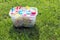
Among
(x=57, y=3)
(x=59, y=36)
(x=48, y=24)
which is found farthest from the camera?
(x=57, y=3)

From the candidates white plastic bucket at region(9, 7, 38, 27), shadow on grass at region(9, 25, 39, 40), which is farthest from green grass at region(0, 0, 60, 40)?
white plastic bucket at region(9, 7, 38, 27)

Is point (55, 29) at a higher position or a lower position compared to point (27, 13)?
lower

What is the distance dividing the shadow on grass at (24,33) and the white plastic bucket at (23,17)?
0.24 ft

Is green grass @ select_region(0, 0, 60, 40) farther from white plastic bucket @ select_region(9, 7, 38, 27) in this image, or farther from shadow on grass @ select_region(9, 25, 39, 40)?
white plastic bucket @ select_region(9, 7, 38, 27)

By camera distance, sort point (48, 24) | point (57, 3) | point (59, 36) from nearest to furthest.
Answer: point (59, 36), point (48, 24), point (57, 3)

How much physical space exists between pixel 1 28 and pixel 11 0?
2.53 ft

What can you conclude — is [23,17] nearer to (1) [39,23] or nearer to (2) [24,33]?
(2) [24,33]

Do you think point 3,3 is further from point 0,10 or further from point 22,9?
point 22,9

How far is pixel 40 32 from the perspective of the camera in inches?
115

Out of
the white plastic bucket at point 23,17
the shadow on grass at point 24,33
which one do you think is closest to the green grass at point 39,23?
the shadow on grass at point 24,33

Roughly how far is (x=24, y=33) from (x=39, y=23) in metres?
0.32

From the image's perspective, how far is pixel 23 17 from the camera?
2.84 metres

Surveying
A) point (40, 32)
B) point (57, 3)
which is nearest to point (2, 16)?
point (40, 32)

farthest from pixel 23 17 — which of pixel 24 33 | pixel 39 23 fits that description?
pixel 39 23
